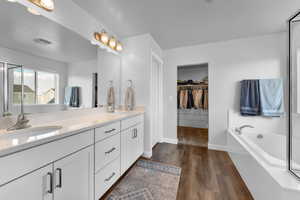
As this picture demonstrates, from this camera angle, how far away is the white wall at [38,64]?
3.49ft

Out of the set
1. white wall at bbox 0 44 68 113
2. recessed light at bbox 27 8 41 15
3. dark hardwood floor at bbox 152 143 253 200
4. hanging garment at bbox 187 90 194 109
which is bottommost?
dark hardwood floor at bbox 152 143 253 200

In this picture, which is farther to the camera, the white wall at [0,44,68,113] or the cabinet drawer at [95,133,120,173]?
the cabinet drawer at [95,133,120,173]

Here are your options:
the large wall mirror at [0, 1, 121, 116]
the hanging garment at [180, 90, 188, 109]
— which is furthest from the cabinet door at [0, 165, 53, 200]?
the hanging garment at [180, 90, 188, 109]

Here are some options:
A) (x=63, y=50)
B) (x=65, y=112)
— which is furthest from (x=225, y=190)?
(x=63, y=50)

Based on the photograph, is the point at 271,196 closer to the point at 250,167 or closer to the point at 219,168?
the point at 250,167

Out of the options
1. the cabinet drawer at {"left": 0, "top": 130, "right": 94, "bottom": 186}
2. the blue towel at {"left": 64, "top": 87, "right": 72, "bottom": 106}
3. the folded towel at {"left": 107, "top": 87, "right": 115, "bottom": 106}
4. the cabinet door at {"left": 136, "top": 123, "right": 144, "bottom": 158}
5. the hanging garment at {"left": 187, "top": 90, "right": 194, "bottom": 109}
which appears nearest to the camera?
the cabinet drawer at {"left": 0, "top": 130, "right": 94, "bottom": 186}

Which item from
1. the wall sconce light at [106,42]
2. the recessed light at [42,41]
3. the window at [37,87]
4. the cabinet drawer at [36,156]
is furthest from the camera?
the wall sconce light at [106,42]

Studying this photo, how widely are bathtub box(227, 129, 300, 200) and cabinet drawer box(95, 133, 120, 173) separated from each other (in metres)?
1.56

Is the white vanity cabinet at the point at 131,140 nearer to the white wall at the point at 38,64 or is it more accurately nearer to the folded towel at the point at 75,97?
the folded towel at the point at 75,97

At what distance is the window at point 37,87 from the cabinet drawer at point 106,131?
27.7 inches

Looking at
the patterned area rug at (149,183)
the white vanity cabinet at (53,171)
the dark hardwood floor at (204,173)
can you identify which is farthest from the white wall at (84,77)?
the dark hardwood floor at (204,173)

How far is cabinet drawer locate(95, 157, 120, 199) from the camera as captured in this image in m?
1.20

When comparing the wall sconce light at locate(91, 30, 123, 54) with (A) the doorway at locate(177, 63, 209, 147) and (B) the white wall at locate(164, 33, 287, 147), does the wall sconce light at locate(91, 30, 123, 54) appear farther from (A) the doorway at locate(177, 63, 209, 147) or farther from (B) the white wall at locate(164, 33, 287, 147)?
(A) the doorway at locate(177, 63, 209, 147)

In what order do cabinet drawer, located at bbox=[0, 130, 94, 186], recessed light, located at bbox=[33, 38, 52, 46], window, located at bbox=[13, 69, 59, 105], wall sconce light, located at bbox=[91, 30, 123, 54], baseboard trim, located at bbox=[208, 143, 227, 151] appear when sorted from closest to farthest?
cabinet drawer, located at bbox=[0, 130, 94, 186]
window, located at bbox=[13, 69, 59, 105]
recessed light, located at bbox=[33, 38, 52, 46]
wall sconce light, located at bbox=[91, 30, 123, 54]
baseboard trim, located at bbox=[208, 143, 227, 151]
